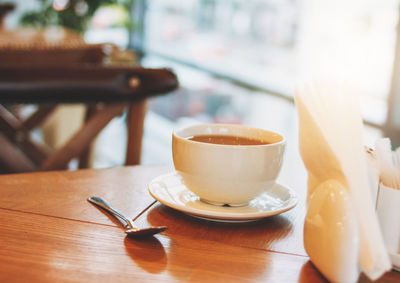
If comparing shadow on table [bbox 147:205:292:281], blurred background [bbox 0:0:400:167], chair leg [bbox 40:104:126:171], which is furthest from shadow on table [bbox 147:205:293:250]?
blurred background [bbox 0:0:400:167]

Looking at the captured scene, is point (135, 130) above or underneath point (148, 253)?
underneath

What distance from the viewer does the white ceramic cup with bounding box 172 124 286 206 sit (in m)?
0.71

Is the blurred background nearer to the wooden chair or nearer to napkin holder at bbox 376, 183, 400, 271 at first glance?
the wooden chair

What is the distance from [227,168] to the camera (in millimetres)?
709

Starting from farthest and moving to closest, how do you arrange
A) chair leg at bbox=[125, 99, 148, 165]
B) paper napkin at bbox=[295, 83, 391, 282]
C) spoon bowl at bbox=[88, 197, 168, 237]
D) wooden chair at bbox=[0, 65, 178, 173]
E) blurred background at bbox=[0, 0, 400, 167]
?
blurred background at bbox=[0, 0, 400, 167] < chair leg at bbox=[125, 99, 148, 165] < wooden chair at bbox=[0, 65, 178, 173] < spoon bowl at bbox=[88, 197, 168, 237] < paper napkin at bbox=[295, 83, 391, 282]

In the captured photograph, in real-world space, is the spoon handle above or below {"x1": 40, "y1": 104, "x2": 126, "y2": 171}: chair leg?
above

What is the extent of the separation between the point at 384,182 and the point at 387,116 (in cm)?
246

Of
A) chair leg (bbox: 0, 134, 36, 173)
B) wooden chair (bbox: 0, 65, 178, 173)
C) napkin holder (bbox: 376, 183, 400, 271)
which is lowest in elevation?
chair leg (bbox: 0, 134, 36, 173)

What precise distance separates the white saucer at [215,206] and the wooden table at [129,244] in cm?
2

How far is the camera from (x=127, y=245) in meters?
0.66

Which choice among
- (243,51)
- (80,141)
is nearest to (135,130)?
(80,141)

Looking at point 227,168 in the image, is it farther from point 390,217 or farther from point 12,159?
point 12,159

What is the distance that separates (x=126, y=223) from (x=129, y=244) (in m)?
0.06

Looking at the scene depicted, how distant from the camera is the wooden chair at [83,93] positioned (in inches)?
62.8
